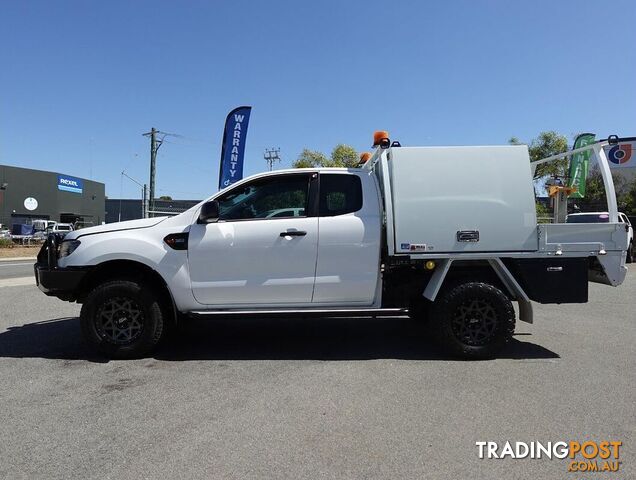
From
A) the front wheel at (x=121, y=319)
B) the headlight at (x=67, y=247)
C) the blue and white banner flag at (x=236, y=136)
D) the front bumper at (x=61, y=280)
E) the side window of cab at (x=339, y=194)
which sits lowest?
the front wheel at (x=121, y=319)

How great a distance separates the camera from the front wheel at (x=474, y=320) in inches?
210

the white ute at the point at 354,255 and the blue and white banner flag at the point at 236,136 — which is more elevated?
the blue and white banner flag at the point at 236,136

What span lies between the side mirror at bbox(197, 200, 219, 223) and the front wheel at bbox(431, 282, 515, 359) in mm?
2604

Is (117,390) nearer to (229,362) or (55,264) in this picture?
(229,362)

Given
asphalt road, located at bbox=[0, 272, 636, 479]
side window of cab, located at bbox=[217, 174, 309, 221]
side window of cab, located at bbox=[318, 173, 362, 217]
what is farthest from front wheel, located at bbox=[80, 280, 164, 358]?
side window of cab, located at bbox=[318, 173, 362, 217]

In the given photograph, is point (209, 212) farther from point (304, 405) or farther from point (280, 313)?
point (304, 405)

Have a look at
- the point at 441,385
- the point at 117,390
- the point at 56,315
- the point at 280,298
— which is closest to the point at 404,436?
the point at 441,385

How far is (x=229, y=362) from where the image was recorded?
536 centimetres

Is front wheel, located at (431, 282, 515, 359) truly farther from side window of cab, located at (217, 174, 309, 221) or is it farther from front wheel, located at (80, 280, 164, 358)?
front wheel, located at (80, 280, 164, 358)

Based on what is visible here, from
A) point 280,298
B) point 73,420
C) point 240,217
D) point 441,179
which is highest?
point 441,179

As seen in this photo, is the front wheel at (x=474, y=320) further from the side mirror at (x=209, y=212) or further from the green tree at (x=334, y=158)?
the green tree at (x=334, y=158)

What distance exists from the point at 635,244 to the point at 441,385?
19594mm

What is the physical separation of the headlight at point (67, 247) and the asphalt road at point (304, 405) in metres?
1.17

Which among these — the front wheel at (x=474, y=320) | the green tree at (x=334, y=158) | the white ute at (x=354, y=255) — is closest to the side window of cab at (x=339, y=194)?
the white ute at (x=354, y=255)
